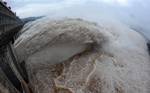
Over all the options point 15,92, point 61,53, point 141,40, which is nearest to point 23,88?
point 15,92

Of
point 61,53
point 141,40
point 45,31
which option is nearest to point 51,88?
point 61,53

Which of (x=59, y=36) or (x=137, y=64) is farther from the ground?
(x=59, y=36)

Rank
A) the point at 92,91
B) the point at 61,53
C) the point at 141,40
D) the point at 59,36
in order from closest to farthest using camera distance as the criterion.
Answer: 1. the point at 92,91
2. the point at 61,53
3. the point at 59,36
4. the point at 141,40

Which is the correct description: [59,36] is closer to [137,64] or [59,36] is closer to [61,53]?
[61,53]

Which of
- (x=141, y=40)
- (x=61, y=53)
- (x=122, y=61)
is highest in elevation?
(x=61, y=53)

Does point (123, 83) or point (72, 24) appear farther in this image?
point (72, 24)

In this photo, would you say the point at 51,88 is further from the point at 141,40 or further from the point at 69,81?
the point at 141,40

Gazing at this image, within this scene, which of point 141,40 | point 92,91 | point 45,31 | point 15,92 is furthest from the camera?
point 141,40
